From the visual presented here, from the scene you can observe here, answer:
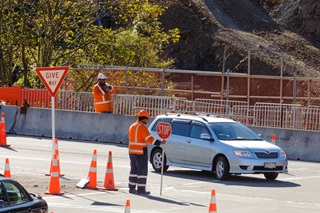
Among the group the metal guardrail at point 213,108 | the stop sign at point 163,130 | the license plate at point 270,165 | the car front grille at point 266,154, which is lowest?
the license plate at point 270,165

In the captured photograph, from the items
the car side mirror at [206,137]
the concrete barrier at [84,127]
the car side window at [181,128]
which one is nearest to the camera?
the car side mirror at [206,137]

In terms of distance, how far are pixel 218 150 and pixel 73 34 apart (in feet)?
72.5

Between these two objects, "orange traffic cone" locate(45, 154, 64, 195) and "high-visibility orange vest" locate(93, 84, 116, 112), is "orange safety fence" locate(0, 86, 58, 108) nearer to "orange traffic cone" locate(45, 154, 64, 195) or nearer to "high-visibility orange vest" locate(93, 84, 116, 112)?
"high-visibility orange vest" locate(93, 84, 116, 112)

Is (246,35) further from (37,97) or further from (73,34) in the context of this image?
(37,97)

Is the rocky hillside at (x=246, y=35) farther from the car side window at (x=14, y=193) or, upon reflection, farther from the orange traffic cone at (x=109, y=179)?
the car side window at (x=14, y=193)

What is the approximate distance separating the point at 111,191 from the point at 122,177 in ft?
8.42

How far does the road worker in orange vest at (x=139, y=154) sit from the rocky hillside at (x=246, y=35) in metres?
31.5

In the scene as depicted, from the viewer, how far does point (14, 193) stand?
11.1 meters

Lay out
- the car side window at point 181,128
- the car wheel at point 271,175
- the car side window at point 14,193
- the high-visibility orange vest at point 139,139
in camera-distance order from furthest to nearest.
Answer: the car side window at point 181,128
the car wheel at point 271,175
the high-visibility orange vest at point 139,139
the car side window at point 14,193

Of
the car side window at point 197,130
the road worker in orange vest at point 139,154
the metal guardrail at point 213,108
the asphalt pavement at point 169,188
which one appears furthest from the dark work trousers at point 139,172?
the metal guardrail at point 213,108

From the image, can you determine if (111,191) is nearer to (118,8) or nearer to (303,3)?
(118,8)

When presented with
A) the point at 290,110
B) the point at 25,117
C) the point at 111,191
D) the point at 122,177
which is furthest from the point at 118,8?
the point at 111,191

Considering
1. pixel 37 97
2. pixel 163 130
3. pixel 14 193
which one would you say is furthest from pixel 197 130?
pixel 37 97

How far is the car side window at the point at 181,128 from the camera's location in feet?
72.6
